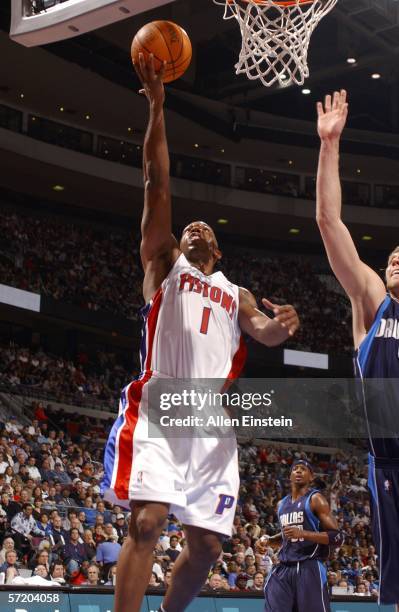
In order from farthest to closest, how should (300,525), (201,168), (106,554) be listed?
(201,168)
(106,554)
(300,525)

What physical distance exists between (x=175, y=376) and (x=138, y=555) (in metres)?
0.88

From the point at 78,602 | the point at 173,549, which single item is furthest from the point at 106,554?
the point at 78,602

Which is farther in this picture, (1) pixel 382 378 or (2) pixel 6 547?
(2) pixel 6 547

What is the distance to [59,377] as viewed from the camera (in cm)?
2081

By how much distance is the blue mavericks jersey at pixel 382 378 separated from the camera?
158 inches

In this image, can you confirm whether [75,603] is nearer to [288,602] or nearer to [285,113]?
[288,602]

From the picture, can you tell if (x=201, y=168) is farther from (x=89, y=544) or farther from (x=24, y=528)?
(x=24, y=528)

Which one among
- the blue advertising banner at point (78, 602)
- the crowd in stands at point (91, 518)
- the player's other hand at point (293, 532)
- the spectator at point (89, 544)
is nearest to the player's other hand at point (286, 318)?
the player's other hand at point (293, 532)

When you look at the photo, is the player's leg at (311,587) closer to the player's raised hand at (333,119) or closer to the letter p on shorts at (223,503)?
the letter p on shorts at (223,503)

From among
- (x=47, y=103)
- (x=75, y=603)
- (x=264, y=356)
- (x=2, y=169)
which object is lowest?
(x=75, y=603)

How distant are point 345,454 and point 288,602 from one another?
54.9ft

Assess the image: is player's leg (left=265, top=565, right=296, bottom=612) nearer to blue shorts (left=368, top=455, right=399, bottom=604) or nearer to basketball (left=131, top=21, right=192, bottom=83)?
blue shorts (left=368, top=455, right=399, bottom=604)

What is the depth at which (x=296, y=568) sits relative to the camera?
7570mm

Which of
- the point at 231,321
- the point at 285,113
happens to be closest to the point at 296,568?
the point at 231,321
